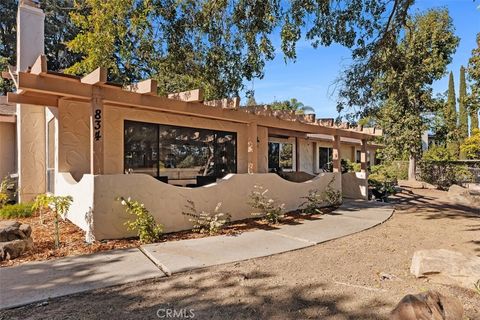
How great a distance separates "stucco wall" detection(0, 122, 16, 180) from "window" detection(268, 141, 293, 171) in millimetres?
10084

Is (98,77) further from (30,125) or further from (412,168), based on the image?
(412,168)

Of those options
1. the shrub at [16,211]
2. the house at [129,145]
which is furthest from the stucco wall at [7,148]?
the shrub at [16,211]

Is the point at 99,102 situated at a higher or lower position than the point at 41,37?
lower

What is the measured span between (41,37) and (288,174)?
942 centimetres

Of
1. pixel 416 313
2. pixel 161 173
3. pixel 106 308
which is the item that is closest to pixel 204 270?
pixel 106 308

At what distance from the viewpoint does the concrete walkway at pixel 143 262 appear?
11.6 feet

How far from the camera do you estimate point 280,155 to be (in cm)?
1580

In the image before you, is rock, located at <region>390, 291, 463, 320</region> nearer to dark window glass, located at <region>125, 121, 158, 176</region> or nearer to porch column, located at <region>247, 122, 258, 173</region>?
porch column, located at <region>247, 122, 258, 173</region>

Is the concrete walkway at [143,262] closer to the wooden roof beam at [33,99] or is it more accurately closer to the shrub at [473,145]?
the wooden roof beam at [33,99]

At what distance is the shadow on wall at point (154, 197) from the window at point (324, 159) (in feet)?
34.5

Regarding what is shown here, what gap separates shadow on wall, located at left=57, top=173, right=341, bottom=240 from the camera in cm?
537

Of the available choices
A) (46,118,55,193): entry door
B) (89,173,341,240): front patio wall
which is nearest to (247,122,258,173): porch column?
(89,173,341,240): front patio wall

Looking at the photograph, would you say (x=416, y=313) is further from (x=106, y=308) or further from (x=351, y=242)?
(x=351, y=242)

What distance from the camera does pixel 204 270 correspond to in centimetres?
423
